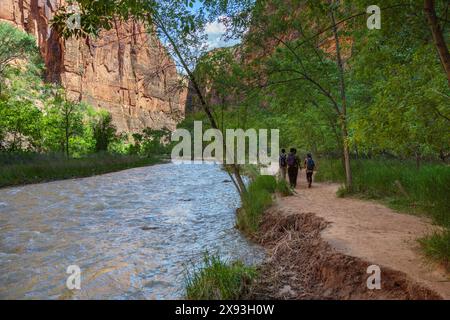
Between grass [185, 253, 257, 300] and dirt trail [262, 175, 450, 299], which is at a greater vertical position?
dirt trail [262, 175, 450, 299]

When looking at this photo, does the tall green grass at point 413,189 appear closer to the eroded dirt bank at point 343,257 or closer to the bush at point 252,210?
the eroded dirt bank at point 343,257

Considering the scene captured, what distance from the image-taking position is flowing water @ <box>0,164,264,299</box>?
20.7 feet

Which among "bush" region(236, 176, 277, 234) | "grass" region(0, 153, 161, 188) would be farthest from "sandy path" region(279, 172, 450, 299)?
"grass" region(0, 153, 161, 188)

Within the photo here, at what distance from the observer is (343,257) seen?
5855mm

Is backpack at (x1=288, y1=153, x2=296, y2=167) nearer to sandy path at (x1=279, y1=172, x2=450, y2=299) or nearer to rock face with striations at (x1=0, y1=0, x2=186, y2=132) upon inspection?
sandy path at (x1=279, y1=172, x2=450, y2=299)

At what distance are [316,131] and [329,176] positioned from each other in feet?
15.2

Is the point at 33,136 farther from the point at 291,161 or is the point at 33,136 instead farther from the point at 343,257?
the point at 343,257

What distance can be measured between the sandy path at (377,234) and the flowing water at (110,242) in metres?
1.99

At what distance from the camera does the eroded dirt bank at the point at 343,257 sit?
15.8ft

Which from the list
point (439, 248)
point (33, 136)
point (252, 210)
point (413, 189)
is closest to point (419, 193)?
point (413, 189)

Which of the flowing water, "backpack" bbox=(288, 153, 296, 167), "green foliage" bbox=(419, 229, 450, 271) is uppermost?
"backpack" bbox=(288, 153, 296, 167)

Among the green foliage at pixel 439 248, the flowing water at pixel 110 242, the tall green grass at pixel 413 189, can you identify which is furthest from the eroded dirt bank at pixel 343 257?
the flowing water at pixel 110 242

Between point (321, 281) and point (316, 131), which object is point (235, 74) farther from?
→ point (316, 131)

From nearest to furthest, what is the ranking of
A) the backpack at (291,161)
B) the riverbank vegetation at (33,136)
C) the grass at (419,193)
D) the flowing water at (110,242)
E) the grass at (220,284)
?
the grass at (220,284), the grass at (419,193), the flowing water at (110,242), the backpack at (291,161), the riverbank vegetation at (33,136)
